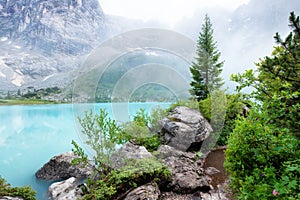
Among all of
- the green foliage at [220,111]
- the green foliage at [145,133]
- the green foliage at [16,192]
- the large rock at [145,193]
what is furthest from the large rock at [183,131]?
the green foliage at [16,192]

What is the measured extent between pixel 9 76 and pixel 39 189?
138823 mm

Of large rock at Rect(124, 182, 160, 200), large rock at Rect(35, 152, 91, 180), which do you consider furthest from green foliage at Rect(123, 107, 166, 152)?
large rock at Rect(35, 152, 91, 180)

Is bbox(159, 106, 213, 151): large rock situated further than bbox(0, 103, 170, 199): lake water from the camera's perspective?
No

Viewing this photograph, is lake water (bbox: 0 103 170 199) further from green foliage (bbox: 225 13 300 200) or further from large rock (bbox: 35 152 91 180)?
green foliage (bbox: 225 13 300 200)

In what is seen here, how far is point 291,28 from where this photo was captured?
5.15ft

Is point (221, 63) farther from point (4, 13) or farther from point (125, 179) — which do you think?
point (4, 13)

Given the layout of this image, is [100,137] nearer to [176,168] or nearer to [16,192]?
[176,168]

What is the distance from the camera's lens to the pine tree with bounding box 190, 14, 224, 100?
38.9ft

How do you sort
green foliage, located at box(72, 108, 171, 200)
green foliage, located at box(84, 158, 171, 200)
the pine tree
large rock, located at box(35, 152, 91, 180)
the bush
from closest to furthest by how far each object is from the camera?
the bush, green foliage, located at box(84, 158, 171, 200), green foliage, located at box(72, 108, 171, 200), large rock, located at box(35, 152, 91, 180), the pine tree

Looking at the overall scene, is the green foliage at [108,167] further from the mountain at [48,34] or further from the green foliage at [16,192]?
the mountain at [48,34]

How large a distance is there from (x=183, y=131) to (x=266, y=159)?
11.1ft

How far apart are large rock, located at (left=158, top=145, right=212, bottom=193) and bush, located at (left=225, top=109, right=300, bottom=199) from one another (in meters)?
1.38

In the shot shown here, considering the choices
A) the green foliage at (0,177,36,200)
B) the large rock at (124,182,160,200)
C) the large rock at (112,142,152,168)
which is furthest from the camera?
the green foliage at (0,177,36,200)

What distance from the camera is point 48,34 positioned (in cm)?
13250
